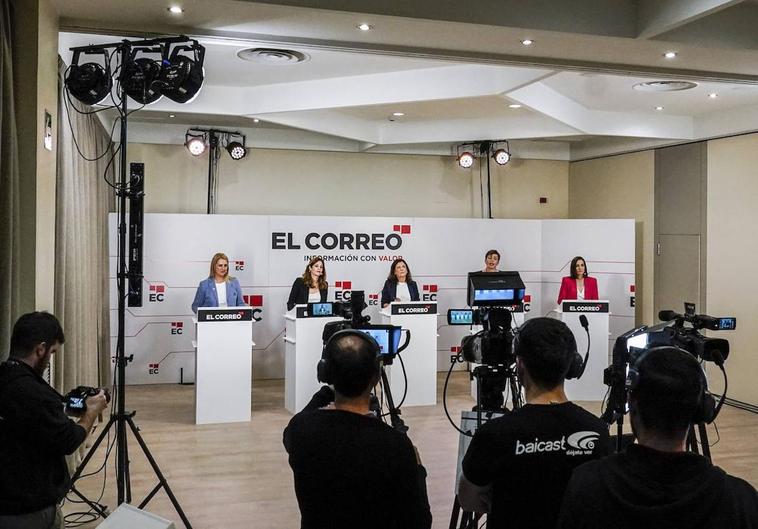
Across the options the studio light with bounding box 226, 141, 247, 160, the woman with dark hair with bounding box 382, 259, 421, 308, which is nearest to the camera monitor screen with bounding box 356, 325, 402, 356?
the woman with dark hair with bounding box 382, 259, 421, 308

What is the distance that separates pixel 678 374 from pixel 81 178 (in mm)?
5008

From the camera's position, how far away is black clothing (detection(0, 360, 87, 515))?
7.90ft

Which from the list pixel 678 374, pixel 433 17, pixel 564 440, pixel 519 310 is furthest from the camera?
pixel 519 310

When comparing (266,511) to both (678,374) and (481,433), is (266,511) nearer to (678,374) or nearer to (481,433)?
(481,433)

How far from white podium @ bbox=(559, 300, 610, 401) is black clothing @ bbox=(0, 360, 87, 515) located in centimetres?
533

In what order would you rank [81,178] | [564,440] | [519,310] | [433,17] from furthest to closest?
1. [519,310]
2. [81,178]
3. [433,17]
4. [564,440]

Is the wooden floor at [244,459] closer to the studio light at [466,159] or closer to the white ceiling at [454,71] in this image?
the white ceiling at [454,71]

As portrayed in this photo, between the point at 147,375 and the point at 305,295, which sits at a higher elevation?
the point at 305,295

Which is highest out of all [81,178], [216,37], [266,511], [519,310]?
[216,37]

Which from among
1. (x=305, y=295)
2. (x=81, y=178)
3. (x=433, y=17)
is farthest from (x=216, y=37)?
(x=305, y=295)

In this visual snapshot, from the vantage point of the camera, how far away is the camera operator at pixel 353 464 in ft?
5.70

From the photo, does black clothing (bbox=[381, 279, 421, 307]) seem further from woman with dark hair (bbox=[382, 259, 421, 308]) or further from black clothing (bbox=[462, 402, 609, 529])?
black clothing (bbox=[462, 402, 609, 529])

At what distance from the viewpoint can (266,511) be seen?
4051mm

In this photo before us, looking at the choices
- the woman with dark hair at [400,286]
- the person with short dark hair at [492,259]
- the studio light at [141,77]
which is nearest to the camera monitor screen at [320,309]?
the woman with dark hair at [400,286]
